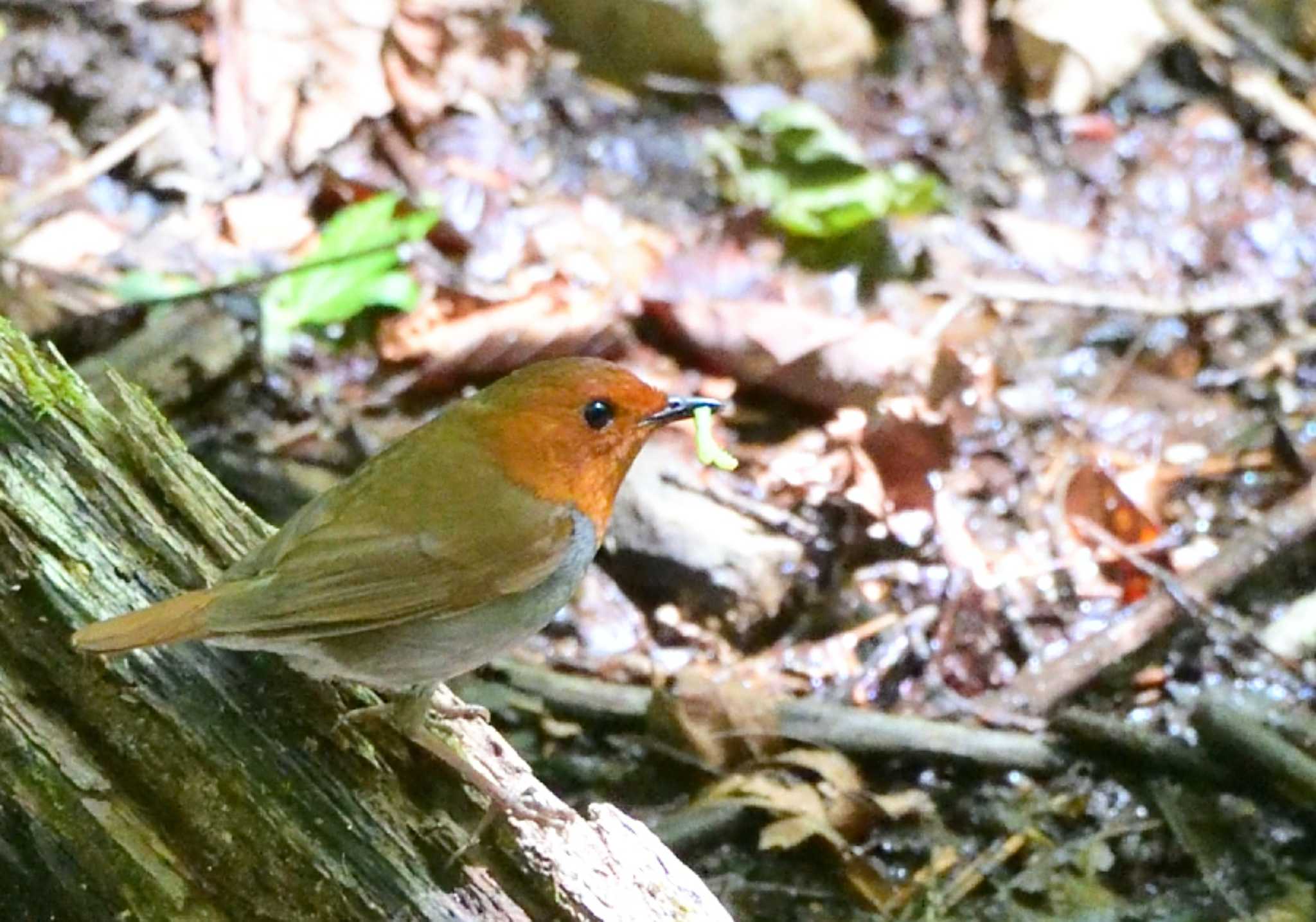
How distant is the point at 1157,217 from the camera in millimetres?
6070

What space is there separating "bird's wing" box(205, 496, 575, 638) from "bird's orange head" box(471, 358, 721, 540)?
9 cm

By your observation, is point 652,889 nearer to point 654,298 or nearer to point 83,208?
point 654,298

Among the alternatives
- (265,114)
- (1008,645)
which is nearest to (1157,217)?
(1008,645)

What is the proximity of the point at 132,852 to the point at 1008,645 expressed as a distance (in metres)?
2.50

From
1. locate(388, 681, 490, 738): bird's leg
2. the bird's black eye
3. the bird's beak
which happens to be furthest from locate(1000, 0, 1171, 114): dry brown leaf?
locate(388, 681, 490, 738): bird's leg

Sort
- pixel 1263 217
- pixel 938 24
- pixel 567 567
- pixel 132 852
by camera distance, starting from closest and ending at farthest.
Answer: pixel 132 852 < pixel 567 567 < pixel 1263 217 < pixel 938 24

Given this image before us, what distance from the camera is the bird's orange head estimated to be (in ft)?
9.18

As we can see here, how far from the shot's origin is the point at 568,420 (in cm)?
283

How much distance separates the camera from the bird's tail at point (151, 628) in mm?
2318

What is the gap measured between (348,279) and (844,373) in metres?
1.62

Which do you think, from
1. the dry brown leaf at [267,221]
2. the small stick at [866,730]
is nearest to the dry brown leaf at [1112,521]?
the small stick at [866,730]

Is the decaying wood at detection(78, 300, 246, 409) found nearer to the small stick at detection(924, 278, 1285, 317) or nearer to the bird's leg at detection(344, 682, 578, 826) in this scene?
the bird's leg at detection(344, 682, 578, 826)

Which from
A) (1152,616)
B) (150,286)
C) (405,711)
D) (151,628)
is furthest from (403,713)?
(150,286)

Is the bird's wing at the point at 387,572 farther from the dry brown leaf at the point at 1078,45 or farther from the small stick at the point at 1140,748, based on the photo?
the dry brown leaf at the point at 1078,45
